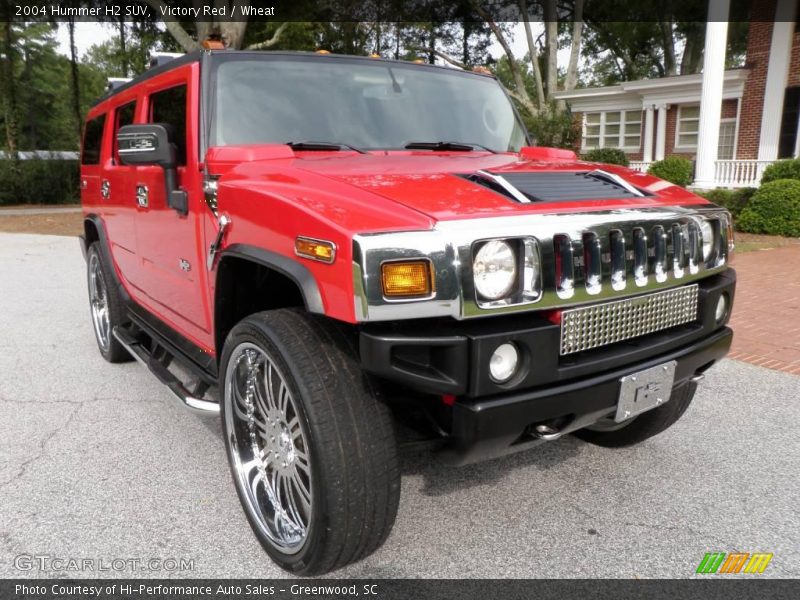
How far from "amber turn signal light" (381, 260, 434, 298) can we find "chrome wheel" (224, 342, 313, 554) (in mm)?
541

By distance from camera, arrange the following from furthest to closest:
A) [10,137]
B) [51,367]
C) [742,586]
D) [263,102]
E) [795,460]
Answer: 1. [10,137]
2. [51,367]
3. [795,460]
4. [263,102]
5. [742,586]

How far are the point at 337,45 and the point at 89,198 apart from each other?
22.2 metres

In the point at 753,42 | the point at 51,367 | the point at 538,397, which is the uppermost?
the point at 753,42

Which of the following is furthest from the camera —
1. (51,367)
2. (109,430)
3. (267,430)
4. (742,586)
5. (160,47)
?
(160,47)

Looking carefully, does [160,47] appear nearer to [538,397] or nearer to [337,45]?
[337,45]

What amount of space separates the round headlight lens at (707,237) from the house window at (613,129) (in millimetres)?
23005

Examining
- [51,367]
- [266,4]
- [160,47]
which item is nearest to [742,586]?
[51,367]

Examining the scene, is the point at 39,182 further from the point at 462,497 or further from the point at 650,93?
the point at 462,497

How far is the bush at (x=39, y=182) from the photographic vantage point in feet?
77.9

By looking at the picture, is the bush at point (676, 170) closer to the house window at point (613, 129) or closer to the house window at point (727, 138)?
the house window at point (727, 138)

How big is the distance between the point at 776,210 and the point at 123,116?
37.2 feet

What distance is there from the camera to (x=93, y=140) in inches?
195

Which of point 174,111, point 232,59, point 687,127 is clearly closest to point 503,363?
point 232,59

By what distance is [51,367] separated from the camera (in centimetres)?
482
